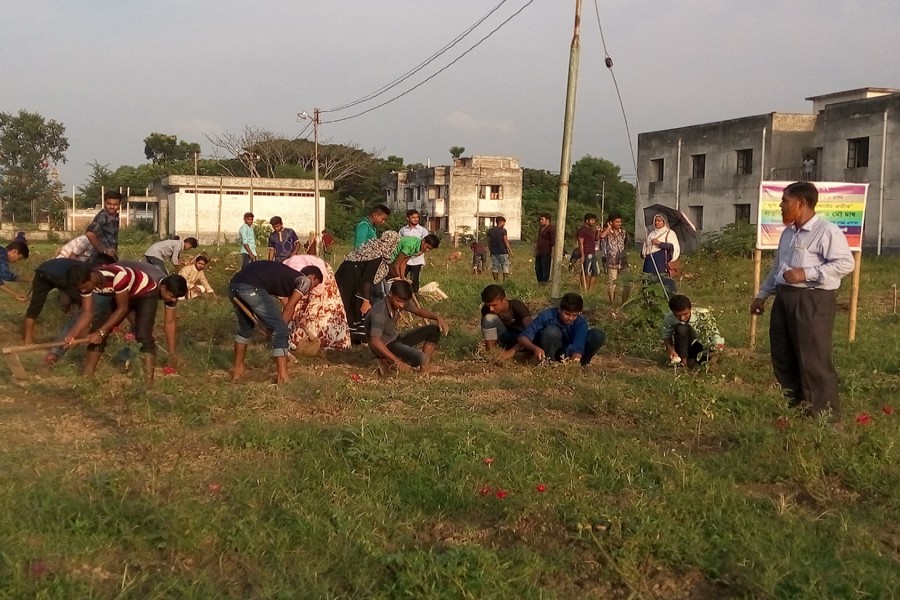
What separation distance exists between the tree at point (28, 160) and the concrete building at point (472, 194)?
1108 inches

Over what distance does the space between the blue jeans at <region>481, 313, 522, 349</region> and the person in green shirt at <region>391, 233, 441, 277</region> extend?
3.90ft

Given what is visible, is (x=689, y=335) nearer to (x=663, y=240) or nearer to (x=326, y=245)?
(x=663, y=240)

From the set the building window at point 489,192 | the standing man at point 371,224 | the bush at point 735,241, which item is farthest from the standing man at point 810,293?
the building window at point 489,192

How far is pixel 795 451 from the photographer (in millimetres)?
Result: 4879

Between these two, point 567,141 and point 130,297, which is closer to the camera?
point 130,297

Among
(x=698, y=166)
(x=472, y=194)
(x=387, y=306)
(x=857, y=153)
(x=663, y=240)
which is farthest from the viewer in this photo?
(x=472, y=194)

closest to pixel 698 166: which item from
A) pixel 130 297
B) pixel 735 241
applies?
pixel 735 241

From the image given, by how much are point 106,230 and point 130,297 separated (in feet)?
8.80

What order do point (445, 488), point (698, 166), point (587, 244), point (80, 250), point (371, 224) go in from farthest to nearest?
point (698, 166), point (587, 244), point (371, 224), point (80, 250), point (445, 488)

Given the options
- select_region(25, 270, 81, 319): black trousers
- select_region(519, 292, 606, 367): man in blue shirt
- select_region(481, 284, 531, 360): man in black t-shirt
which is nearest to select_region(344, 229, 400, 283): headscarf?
select_region(481, 284, 531, 360): man in black t-shirt

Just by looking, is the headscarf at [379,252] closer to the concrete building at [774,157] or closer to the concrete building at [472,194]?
the concrete building at [774,157]

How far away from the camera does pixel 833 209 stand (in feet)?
29.4

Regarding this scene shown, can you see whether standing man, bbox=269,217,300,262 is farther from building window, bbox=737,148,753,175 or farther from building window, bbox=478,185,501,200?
building window, bbox=478,185,501,200

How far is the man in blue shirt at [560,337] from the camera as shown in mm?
7629
